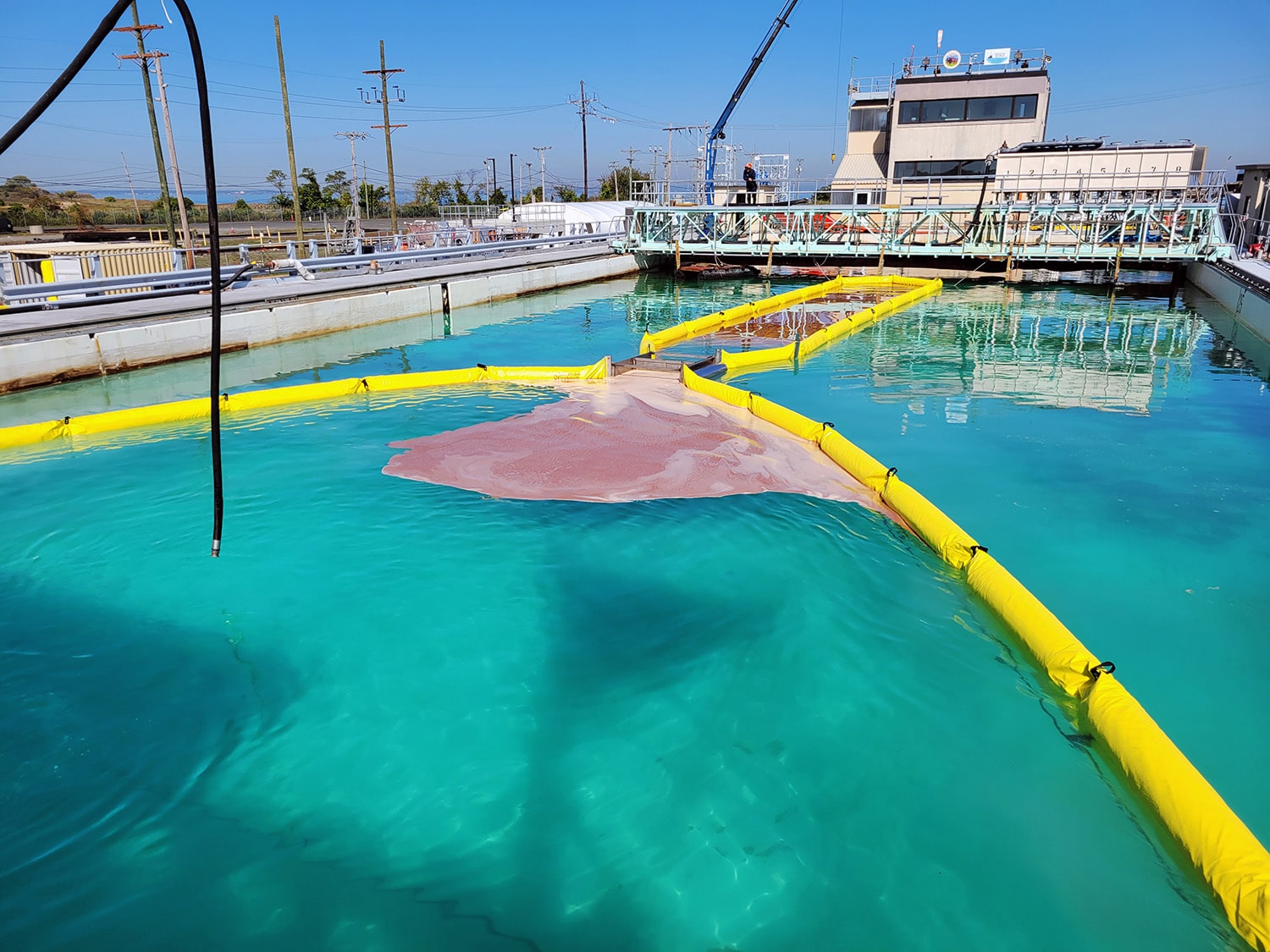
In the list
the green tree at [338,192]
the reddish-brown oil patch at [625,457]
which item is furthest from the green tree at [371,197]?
the reddish-brown oil patch at [625,457]

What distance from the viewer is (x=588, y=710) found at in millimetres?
5320

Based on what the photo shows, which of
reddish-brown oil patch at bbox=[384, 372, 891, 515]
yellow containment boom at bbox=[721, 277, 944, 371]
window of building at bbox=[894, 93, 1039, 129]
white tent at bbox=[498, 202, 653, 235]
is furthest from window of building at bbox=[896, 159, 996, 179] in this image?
reddish-brown oil patch at bbox=[384, 372, 891, 515]

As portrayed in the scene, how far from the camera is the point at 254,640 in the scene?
607cm

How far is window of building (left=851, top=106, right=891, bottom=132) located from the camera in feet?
124

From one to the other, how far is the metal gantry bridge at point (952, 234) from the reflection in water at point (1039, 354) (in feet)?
9.83

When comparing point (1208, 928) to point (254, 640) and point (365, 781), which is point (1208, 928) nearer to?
point (365, 781)

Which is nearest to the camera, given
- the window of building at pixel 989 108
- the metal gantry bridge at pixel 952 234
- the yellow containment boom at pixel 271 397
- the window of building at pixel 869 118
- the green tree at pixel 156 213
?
the yellow containment boom at pixel 271 397

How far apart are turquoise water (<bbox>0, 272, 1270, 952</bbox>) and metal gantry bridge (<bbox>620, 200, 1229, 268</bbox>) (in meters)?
18.8

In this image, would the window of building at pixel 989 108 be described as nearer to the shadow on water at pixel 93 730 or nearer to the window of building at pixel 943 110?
the window of building at pixel 943 110

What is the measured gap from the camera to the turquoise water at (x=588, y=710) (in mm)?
3939

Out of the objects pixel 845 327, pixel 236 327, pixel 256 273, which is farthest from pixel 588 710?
pixel 256 273

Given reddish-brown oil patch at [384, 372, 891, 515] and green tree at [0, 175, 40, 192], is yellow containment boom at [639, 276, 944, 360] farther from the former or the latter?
green tree at [0, 175, 40, 192]

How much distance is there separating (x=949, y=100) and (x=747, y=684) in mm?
37003

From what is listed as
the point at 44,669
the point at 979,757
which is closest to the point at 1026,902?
the point at 979,757
